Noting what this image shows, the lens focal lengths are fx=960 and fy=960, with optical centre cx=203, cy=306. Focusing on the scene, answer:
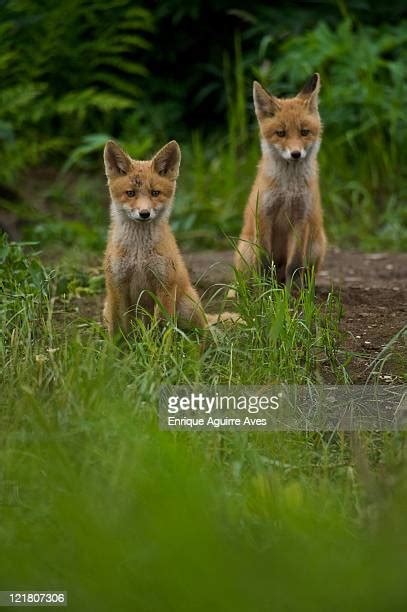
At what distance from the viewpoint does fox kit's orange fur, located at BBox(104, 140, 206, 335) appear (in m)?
5.97

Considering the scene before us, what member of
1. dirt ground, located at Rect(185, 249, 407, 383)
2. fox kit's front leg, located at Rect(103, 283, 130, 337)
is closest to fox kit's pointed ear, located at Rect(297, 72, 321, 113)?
dirt ground, located at Rect(185, 249, 407, 383)

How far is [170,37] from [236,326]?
7484 millimetres

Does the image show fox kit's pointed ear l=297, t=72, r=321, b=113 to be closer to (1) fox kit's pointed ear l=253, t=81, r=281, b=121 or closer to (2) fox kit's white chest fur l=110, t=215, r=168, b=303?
(1) fox kit's pointed ear l=253, t=81, r=281, b=121

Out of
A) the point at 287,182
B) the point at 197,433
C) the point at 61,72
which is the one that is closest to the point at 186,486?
the point at 197,433

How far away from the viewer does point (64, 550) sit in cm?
378

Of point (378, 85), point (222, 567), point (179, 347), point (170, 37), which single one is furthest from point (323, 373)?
point (170, 37)

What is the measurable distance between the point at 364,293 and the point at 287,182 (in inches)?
40.6

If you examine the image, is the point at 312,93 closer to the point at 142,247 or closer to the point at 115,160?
the point at 115,160

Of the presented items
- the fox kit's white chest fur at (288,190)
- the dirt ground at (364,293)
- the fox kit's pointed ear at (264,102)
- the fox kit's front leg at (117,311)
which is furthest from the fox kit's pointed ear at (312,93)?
the fox kit's front leg at (117,311)

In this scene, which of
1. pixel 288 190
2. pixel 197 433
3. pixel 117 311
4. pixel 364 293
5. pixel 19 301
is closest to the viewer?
pixel 197 433

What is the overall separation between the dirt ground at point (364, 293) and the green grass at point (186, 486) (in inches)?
10.0

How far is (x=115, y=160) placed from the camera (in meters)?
6.09

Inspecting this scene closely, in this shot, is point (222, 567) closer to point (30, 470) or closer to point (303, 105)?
point (30, 470)

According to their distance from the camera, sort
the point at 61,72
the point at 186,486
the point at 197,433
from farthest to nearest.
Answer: the point at 61,72, the point at 197,433, the point at 186,486
